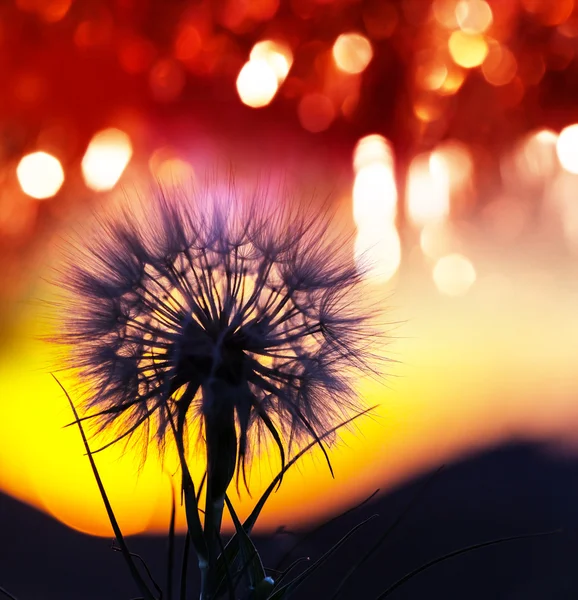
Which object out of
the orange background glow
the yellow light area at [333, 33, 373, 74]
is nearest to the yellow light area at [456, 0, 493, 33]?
the orange background glow

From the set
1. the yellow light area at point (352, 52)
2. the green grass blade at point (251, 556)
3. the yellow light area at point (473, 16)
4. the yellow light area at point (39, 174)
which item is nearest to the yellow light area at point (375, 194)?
the yellow light area at point (352, 52)

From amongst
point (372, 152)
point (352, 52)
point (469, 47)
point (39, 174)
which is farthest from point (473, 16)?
point (39, 174)

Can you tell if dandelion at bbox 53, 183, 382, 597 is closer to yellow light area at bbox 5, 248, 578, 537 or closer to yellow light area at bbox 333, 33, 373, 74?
yellow light area at bbox 5, 248, 578, 537

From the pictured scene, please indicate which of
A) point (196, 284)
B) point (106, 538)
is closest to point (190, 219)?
point (196, 284)

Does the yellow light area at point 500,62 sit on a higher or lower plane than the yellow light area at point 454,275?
higher

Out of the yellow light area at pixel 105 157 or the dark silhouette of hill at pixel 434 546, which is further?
the yellow light area at pixel 105 157

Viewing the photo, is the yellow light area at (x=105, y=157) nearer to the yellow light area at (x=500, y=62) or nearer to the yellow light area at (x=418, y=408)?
the yellow light area at (x=418, y=408)

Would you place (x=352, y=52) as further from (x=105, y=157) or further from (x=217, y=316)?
(x=217, y=316)
